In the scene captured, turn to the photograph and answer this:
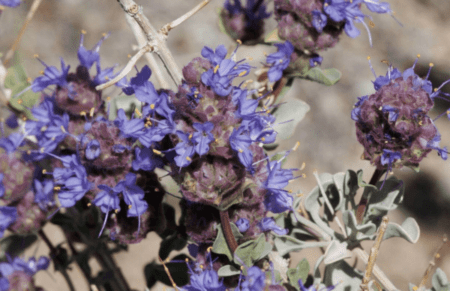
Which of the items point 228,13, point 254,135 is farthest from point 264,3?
point 254,135

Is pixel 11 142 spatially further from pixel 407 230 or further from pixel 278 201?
pixel 407 230

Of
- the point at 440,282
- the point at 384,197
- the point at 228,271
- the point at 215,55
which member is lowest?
the point at 440,282

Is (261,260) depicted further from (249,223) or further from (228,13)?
(228,13)

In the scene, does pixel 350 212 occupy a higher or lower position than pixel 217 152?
lower

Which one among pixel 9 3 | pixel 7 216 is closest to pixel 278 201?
pixel 7 216

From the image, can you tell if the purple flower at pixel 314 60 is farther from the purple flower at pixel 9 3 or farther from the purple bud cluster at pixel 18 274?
the purple bud cluster at pixel 18 274
